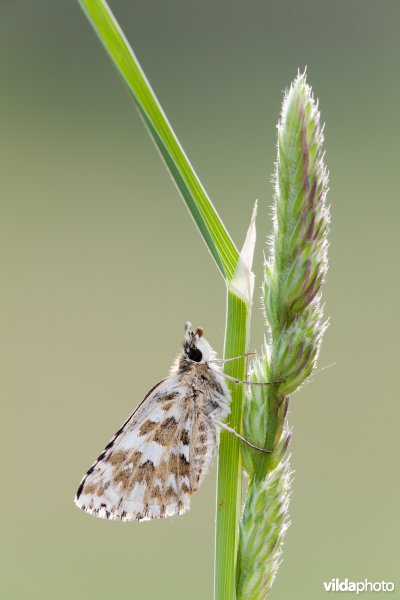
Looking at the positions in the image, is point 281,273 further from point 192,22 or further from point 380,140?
point 192,22

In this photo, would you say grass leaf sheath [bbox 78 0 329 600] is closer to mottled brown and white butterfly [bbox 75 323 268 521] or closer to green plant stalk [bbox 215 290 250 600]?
green plant stalk [bbox 215 290 250 600]

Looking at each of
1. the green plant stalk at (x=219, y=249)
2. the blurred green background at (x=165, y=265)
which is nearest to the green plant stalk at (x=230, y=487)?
the green plant stalk at (x=219, y=249)

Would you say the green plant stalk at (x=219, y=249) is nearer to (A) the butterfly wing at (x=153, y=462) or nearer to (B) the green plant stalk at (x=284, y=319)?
(B) the green plant stalk at (x=284, y=319)

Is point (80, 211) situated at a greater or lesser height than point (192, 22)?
lesser

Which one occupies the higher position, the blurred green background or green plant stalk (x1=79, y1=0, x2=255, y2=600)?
the blurred green background

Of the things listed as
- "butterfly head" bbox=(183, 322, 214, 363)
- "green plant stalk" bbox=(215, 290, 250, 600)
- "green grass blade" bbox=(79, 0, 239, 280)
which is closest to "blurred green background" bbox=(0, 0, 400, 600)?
"butterfly head" bbox=(183, 322, 214, 363)

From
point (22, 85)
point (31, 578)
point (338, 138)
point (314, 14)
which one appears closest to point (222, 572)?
point (31, 578)
